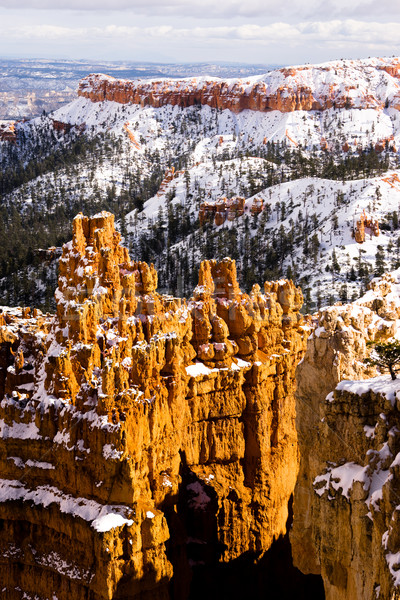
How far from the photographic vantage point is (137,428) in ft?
91.4

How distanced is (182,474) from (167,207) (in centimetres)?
11735

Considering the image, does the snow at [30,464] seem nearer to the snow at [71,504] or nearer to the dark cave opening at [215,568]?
the snow at [71,504]

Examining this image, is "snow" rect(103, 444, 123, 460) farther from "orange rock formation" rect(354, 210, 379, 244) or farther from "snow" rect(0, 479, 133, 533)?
"orange rock formation" rect(354, 210, 379, 244)

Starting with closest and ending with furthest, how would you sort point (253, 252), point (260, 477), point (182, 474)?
point (182, 474), point (260, 477), point (253, 252)

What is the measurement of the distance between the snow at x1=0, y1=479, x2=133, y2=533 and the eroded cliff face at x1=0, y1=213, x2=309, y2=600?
0.05m

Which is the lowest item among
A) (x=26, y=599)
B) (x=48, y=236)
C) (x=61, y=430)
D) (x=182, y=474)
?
(x=48, y=236)

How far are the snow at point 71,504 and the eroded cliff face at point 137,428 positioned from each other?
50 mm

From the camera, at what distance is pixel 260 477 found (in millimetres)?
34812

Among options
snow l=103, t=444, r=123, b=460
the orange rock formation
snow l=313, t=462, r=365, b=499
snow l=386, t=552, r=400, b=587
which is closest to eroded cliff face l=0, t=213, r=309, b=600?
snow l=103, t=444, r=123, b=460

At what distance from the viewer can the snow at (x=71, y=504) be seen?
26.8 metres

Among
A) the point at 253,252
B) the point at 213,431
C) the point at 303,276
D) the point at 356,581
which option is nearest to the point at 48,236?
the point at 253,252

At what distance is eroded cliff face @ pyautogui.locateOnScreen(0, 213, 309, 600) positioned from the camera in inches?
1084

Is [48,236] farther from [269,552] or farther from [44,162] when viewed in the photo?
[269,552]

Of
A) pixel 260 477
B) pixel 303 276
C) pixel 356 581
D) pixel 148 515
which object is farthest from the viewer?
pixel 303 276
